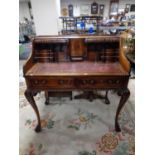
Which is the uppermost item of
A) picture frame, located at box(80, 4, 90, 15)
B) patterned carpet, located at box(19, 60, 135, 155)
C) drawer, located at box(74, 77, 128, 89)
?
picture frame, located at box(80, 4, 90, 15)

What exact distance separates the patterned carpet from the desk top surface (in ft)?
2.64

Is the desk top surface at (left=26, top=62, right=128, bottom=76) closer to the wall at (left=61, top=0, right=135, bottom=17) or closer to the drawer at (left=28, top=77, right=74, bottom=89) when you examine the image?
the drawer at (left=28, top=77, right=74, bottom=89)

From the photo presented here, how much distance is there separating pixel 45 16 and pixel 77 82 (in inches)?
115

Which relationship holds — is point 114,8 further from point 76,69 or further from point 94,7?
point 76,69

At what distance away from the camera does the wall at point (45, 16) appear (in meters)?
3.80

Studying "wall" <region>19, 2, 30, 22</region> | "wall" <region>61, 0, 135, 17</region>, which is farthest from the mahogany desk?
"wall" <region>19, 2, 30, 22</region>

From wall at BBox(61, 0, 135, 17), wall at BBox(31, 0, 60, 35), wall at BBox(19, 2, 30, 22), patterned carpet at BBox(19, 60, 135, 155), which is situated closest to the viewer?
patterned carpet at BBox(19, 60, 135, 155)

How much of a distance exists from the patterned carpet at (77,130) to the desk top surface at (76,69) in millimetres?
806

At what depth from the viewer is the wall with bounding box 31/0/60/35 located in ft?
12.5

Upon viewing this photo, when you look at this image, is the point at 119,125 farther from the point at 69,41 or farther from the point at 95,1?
the point at 95,1

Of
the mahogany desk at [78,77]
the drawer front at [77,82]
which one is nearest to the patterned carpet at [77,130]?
the mahogany desk at [78,77]

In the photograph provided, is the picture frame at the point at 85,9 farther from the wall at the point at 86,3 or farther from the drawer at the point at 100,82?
the drawer at the point at 100,82
